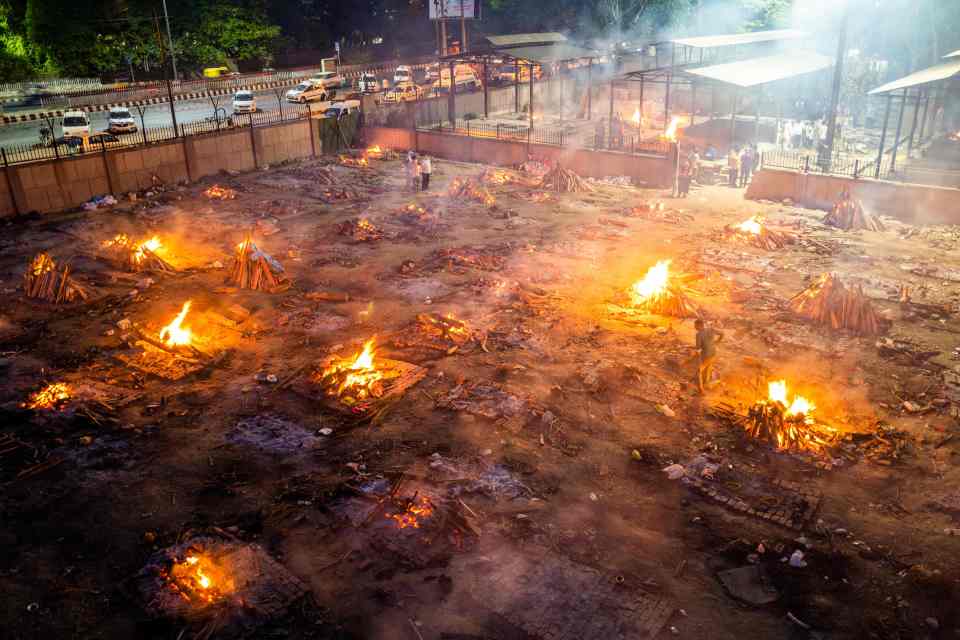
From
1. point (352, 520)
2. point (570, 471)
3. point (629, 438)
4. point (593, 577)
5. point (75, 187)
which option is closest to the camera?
point (593, 577)

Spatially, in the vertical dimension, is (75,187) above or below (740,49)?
below

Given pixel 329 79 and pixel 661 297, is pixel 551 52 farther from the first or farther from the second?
pixel 661 297

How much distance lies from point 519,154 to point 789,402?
20565 mm

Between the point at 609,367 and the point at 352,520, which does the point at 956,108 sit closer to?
the point at 609,367

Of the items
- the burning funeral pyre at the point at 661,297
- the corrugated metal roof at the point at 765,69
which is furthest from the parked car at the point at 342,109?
the burning funeral pyre at the point at 661,297

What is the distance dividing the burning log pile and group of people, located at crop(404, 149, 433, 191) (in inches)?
192

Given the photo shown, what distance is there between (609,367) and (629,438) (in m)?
2.22

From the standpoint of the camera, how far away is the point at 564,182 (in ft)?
84.5

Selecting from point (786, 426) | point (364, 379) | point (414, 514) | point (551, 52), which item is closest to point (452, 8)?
point (551, 52)

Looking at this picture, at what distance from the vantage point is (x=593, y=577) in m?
7.75

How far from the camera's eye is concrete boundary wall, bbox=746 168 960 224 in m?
20.9

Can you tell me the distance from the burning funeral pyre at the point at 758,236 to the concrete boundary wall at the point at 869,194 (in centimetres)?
455

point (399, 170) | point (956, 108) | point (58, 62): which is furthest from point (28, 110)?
point (956, 108)

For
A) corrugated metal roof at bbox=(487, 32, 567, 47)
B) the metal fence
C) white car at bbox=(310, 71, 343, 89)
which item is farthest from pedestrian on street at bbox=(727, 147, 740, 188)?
white car at bbox=(310, 71, 343, 89)
